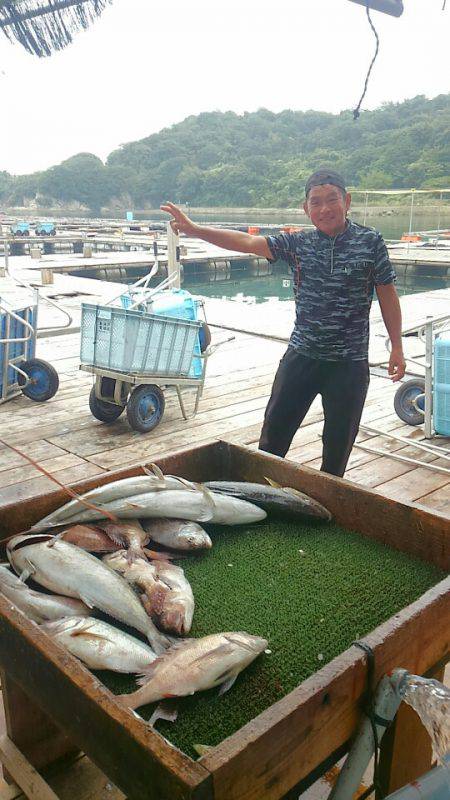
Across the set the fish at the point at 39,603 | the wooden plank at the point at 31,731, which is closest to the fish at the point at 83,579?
the fish at the point at 39,603

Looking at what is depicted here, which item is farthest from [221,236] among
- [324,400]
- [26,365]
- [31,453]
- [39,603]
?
[26,365]

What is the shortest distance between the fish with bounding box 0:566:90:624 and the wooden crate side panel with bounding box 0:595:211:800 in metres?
0.13

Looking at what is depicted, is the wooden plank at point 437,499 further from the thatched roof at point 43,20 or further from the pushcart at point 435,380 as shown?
the thatched roof at point 43,20

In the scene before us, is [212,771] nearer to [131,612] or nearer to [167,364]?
[131,612]

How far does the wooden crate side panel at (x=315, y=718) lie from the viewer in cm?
102

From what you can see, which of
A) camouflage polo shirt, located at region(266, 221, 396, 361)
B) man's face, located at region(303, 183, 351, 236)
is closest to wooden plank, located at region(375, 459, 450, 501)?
camouflage polo shirt, located at region(266, 221, 396, 361)

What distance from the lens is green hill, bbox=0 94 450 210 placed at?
5134cm

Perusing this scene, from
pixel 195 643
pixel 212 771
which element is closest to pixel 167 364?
pixel 195 643

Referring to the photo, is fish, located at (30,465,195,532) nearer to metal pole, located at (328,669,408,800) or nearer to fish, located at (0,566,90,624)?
fish, located at (0,566,90,624)

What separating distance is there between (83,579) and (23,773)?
70 cm

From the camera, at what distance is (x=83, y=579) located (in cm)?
161

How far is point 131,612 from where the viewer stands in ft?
5.03

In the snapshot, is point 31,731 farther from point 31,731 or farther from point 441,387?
point 441,387

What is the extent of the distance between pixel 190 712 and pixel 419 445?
12.2ft
